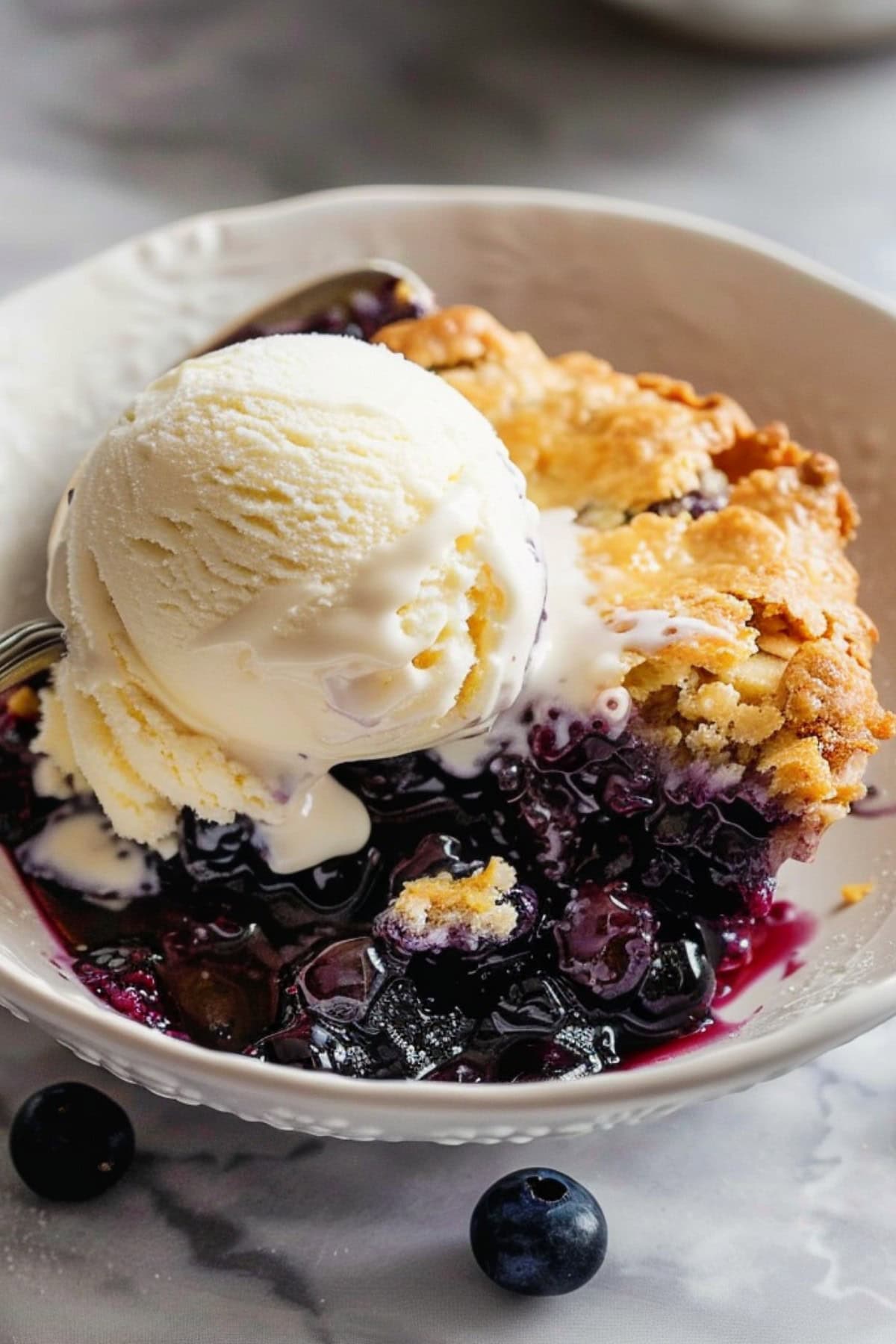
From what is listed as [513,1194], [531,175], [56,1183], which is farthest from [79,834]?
[531,175]

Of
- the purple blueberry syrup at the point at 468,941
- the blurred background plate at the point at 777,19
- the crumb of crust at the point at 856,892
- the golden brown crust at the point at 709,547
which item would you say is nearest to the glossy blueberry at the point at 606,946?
the purple blueberry syrup at the point at 468,941

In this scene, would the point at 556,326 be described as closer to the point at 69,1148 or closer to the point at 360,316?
the point at 360,316

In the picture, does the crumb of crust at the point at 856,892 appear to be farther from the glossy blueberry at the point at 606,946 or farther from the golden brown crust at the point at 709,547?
the glossy blueberry at the point at 606,946

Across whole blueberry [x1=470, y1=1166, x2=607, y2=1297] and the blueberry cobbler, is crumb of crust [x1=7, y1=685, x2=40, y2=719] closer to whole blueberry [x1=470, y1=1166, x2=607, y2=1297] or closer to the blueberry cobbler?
the blueberry cobbler

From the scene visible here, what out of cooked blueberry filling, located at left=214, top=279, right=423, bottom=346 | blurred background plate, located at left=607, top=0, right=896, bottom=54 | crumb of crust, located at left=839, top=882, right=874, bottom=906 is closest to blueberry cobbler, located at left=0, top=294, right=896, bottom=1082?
crumb of crust, located at left=839, top=882, right=874, bottom=906

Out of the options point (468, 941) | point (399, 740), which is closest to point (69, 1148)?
point (468, 941)
